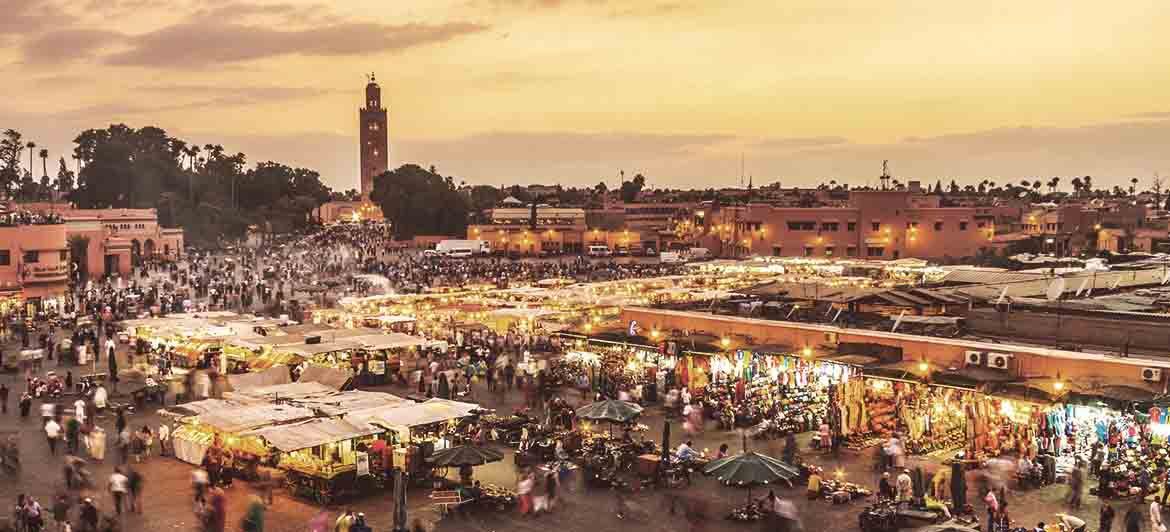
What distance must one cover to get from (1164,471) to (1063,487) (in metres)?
1.36

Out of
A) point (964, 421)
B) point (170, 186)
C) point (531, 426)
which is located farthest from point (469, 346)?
point (170, 186)

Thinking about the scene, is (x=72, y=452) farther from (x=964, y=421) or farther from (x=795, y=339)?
(x=964, y=421)

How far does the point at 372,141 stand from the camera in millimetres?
178250

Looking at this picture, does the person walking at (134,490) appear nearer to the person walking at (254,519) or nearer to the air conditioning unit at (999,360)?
the person walking at (254,519)

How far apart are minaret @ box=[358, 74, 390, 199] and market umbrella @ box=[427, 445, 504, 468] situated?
16779cm

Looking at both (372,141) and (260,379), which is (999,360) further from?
(372,141)

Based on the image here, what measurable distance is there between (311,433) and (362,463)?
0.92 m

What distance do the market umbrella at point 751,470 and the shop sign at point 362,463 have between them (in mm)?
5412

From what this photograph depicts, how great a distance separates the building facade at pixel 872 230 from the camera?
64.2 m

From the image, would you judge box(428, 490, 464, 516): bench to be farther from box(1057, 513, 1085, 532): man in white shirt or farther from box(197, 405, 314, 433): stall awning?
box(1057, 513, 1085, 532): man in white shirt

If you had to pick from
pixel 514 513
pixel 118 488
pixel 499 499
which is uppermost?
pixel 118 488

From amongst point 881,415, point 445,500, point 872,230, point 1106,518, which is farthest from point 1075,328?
point 872,230

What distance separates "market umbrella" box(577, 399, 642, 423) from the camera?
1681 centimetres

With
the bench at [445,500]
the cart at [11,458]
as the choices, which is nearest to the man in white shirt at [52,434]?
the cart at [11,458]
